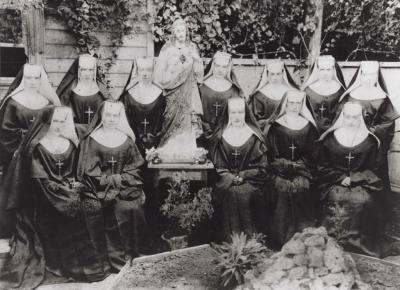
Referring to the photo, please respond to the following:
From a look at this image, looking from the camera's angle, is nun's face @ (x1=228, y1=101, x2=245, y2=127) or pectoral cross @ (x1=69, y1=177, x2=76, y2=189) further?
nun's face @ (x1=228, y1=101, x2=245, y2=127)

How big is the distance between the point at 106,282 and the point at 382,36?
5.83 metres

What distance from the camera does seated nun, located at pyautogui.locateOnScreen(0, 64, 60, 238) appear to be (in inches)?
267

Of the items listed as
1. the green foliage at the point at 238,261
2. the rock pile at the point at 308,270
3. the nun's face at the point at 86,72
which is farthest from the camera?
the nun's face at the point at 86,72

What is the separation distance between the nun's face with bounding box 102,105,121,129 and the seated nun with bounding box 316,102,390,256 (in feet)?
8.50

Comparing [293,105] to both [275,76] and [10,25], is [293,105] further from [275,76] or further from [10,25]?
[10,25]

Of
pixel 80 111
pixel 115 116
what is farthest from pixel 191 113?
Answer: pixel 80 111

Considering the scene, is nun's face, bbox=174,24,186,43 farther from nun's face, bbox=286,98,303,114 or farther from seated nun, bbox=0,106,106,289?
seated nun, bbox=0,106,106,289

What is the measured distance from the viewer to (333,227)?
651 centimetres

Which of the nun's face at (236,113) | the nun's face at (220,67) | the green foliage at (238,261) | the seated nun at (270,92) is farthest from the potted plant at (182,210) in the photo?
the nun's face at (220,67)

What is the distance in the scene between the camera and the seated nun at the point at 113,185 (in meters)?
6.20

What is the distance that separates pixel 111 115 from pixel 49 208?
4.23 ft

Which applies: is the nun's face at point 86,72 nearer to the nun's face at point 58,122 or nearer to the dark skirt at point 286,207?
the nun's face at point 58,122

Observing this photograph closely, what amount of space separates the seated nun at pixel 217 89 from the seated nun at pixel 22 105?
6.77 ft

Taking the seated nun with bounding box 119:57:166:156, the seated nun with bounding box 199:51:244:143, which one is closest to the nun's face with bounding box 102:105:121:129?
the seated nun with bounding box 119:57:166:156
